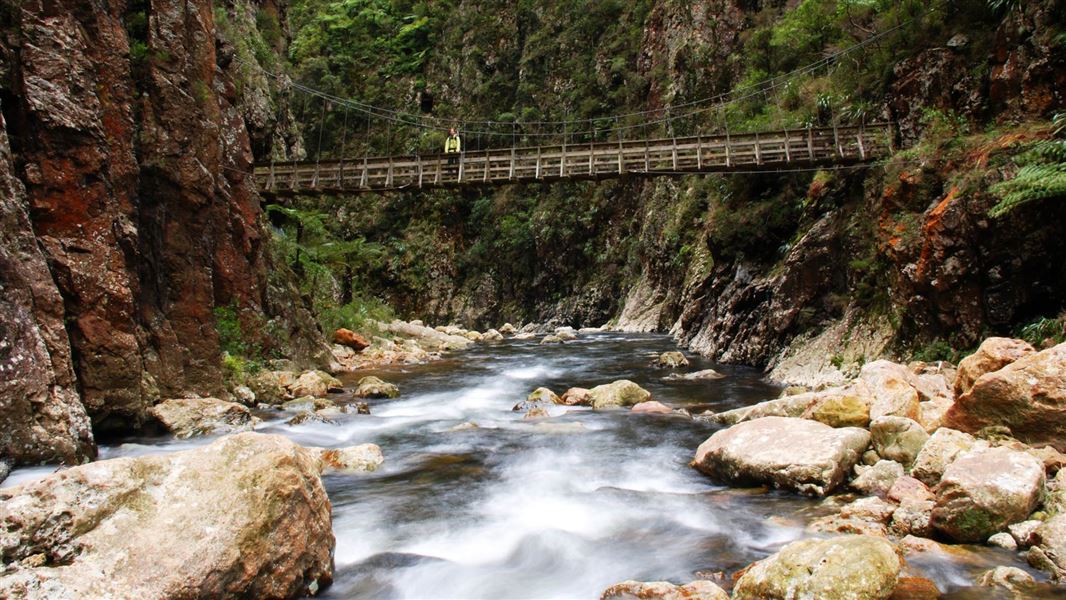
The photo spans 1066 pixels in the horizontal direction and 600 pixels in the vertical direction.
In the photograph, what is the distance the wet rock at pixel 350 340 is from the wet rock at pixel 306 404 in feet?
24.9

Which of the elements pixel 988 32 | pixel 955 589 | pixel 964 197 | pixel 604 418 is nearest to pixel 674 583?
pixel 955 589

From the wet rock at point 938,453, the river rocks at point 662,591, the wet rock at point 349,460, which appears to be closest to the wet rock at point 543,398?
the wet rock at point 349,460

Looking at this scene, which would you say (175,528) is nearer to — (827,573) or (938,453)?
(827,573)

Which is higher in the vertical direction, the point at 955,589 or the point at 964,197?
the point at 964,197

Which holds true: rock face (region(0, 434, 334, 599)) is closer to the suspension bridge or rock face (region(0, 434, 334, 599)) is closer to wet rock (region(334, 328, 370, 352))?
the suspension bridge

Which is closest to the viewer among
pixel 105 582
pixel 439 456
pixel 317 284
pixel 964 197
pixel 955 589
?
pixel 105 582

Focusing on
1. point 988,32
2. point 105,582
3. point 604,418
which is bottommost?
point 604,418

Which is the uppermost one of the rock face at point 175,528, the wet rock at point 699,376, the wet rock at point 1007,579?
the rock face at point 175,528

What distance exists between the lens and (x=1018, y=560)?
3779 mm

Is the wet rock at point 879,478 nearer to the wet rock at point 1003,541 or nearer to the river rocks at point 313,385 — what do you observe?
the wet rock at point 1003,541

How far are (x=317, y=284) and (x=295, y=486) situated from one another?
49.8ft

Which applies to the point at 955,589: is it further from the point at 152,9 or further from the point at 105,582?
the point at 152,9

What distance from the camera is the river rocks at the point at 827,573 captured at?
3148 mm

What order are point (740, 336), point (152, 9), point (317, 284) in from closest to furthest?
1. point (152, 9)
2. point (740, 336)
3. point (317, 284)
